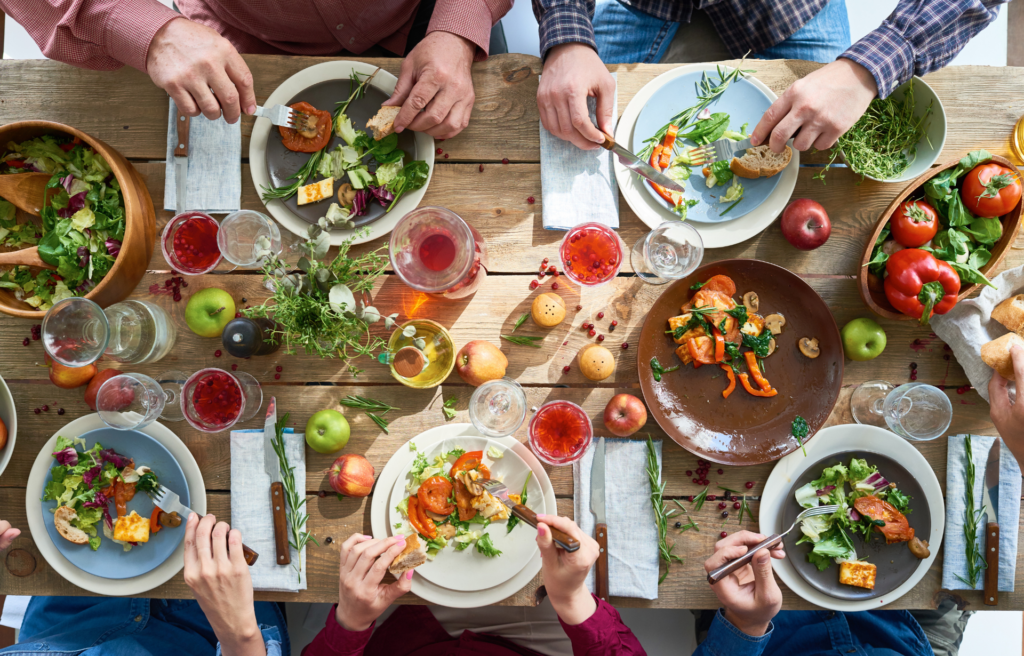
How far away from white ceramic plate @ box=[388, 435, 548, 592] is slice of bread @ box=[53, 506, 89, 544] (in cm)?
89

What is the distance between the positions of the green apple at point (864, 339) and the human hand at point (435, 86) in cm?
133

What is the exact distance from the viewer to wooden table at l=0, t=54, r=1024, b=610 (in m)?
1.74

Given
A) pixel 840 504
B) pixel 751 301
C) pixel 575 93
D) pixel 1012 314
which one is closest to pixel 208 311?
pixel 575 93

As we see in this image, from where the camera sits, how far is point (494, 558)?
1.68 metres

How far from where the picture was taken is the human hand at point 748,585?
5.39 ft

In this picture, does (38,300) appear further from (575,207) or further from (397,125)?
(575,207)

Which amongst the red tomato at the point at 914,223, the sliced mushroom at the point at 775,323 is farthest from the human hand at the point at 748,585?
the red tomato at the point at 914,223

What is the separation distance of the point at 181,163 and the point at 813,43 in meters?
2.14

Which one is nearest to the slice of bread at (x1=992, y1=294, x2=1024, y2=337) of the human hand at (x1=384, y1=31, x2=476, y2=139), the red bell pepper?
the red bell pepper

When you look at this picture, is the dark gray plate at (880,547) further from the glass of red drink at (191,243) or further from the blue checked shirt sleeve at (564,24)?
the glass of red drink at (191,243)

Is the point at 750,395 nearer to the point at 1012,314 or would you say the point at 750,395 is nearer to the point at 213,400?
the point at 1012,314

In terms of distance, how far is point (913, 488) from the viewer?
173cm

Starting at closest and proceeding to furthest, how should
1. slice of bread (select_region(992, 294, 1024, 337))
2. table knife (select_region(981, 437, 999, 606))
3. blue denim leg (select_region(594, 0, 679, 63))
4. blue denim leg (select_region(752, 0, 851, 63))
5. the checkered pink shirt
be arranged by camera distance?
the checkered pink shirt
slice of bread (select_region(992, 294, 1024, 337))
table knife (select_region(981, 437, 999, 606))
blue denim leg (select_region(752, 0, 851, 63))
blue denim leg (select_region(594, 0, 679, 63))

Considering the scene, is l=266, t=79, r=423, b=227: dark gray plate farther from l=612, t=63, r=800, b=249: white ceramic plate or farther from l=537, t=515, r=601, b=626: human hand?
l=537, t=515, r=601, b=626: human hand
